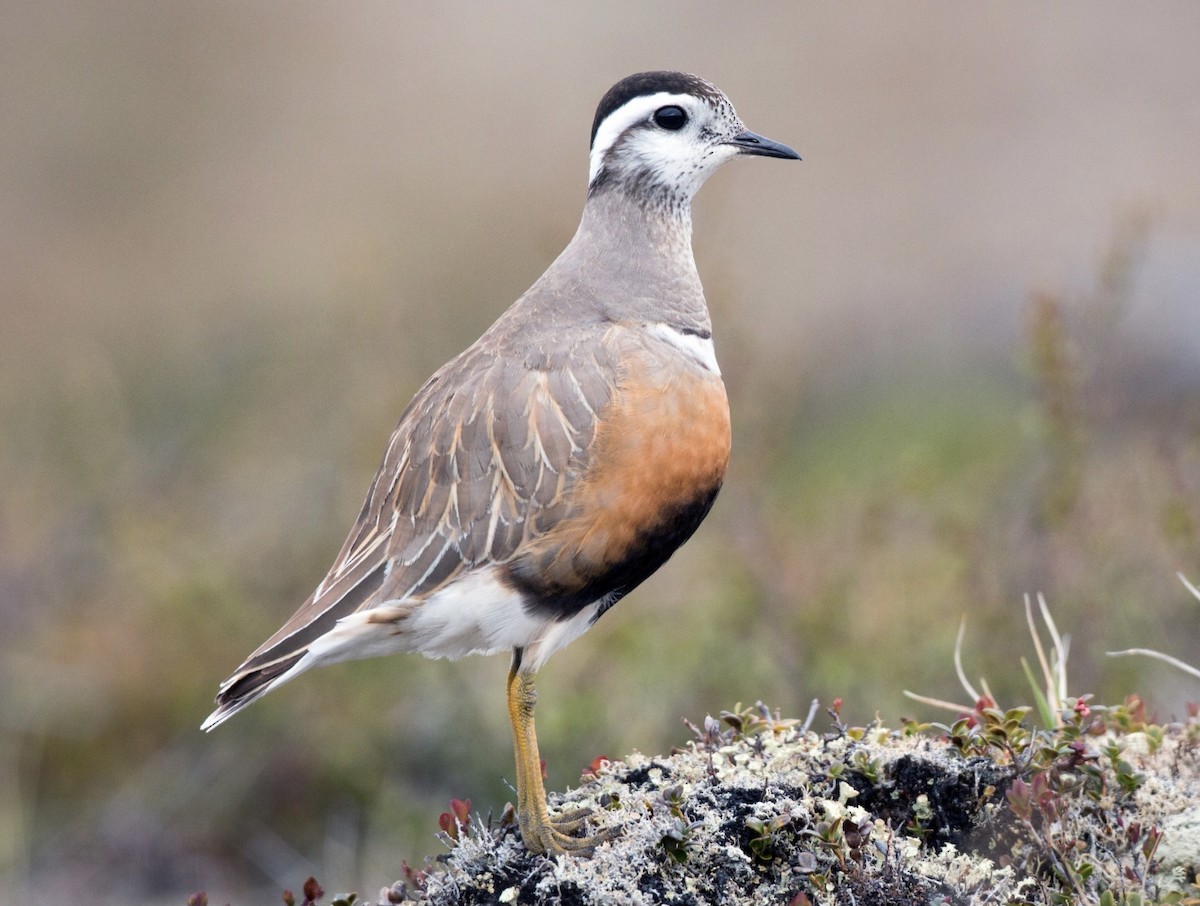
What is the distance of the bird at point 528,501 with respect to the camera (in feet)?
14.2

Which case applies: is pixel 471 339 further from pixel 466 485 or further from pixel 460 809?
pixel 460 809

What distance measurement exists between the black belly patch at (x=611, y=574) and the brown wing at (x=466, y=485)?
120mm

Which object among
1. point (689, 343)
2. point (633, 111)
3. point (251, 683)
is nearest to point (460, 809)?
point (251, 683)

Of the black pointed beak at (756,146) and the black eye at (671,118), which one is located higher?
the black eye at (671,118)

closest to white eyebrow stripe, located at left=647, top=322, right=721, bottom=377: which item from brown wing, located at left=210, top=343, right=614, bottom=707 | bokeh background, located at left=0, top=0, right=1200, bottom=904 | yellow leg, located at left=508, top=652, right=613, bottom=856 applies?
brown wing, located at left=210, top=343, right=614, bottom=707

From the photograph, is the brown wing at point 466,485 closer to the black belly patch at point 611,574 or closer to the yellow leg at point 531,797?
the black belly patch at point 611,574

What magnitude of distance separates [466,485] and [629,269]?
1039mm

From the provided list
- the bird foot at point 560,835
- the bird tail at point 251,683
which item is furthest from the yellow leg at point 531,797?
the bird tail at point 251,683

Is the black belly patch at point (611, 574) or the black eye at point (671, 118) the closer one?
the black belly patch at point (611, 574)

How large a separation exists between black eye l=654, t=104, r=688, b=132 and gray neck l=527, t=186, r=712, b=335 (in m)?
0.28

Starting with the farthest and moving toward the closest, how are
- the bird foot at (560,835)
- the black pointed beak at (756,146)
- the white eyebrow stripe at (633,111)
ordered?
the black pointed beak at (756,146), the white eyebrow stripe at (633,111), the bird foot at (560,835)

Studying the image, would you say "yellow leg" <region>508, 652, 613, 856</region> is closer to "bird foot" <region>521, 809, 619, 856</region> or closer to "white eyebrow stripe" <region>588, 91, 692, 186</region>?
"bird foot" <region>521, 809, 619, 856</region>

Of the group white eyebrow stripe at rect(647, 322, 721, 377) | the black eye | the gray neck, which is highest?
the black eye

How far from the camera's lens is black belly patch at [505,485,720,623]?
4.34 metres
